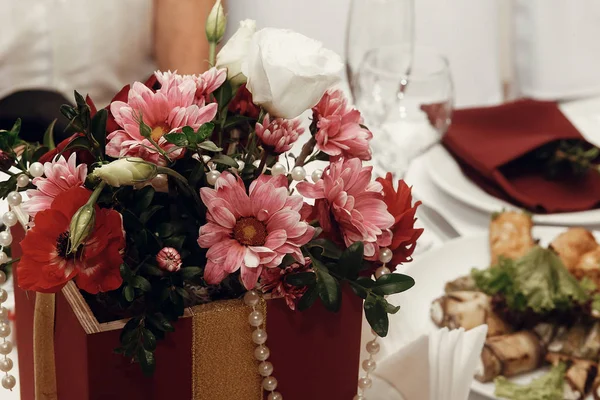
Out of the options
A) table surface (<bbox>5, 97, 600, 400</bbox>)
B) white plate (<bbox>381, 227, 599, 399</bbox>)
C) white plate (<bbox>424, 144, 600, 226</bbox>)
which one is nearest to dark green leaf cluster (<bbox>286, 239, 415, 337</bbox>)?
white plate (<bbox>381, 227, 599, 399</bbox>)

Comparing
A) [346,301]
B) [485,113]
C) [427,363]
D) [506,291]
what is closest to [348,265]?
→ [346,301]

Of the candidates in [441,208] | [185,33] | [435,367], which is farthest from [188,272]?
[185,33]

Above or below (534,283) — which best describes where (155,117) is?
above

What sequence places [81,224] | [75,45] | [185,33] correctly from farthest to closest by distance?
[75,45] → [185,33] → [81,224]

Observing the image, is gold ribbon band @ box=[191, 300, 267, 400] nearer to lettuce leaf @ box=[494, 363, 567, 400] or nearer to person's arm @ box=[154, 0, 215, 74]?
lettuce leaf @ box=[494, 363, 567, 400]

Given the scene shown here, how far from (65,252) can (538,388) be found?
0.51 m

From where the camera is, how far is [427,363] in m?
0.61

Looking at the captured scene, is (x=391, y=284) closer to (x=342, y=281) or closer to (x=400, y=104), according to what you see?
(x=342, y=281)

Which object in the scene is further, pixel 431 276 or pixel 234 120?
pixel 431 276

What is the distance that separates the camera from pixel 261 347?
47cm

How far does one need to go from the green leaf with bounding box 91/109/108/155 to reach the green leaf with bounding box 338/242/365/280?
0.48ft

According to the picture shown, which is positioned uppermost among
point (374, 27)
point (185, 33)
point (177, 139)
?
point (185, 33)

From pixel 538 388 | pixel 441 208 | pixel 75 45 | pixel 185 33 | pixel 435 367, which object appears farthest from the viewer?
pixel 75 45

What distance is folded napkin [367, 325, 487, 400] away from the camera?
0.58 metres
